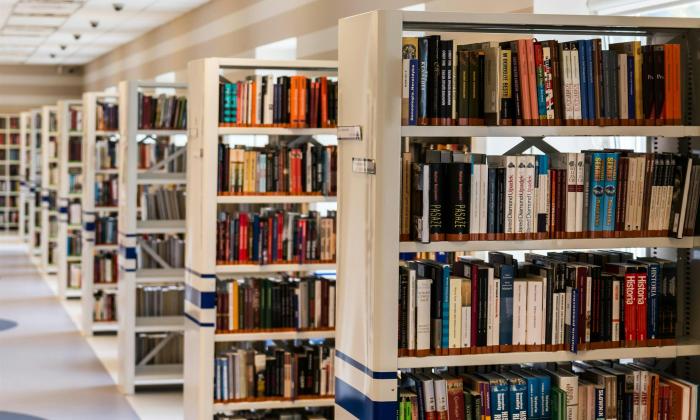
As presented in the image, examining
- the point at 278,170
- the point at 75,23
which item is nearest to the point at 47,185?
the point at 75,23

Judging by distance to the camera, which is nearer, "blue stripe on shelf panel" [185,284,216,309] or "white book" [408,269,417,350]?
"white book" [408,269,417,350]

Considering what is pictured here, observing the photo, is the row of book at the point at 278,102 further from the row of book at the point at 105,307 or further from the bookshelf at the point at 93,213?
the row of book at the point at 105,307

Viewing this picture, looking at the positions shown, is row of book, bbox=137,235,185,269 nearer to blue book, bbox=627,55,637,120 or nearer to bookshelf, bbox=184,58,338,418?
bookshelf, bbox=184,58,338,418

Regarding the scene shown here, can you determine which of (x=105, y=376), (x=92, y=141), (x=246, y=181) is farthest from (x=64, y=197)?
(x=246, y=181)

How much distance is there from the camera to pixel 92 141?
10102 millimetres

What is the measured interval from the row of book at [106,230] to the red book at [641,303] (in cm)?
719

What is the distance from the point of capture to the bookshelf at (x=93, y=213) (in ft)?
33.2

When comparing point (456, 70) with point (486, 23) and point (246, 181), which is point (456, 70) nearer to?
point (486, 23)

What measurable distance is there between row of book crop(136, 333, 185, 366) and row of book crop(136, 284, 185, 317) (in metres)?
0.16

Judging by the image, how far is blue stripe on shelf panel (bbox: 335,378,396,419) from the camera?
11.7 feet

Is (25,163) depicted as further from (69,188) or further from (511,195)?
(511,195)

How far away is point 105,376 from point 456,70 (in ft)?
18.7

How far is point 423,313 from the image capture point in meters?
3.62

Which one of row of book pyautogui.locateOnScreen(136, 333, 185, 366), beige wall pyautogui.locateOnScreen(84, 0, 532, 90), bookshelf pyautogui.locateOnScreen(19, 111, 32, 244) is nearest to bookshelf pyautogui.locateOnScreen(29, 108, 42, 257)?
bookshelf pyautogui.locateOnScreen(19, 111, 32, 244)
